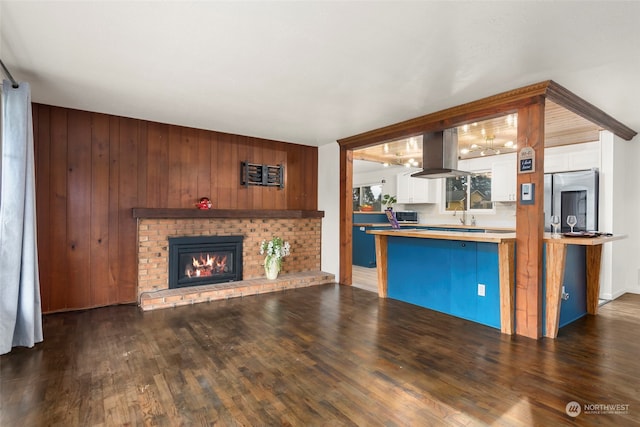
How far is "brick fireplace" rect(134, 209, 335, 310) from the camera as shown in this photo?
423 cm

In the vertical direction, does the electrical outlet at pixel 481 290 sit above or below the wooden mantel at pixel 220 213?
below

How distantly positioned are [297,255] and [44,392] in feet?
12.7

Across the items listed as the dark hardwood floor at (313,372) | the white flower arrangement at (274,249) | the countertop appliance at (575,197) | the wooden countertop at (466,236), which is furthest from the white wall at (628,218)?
the white flower arrangement at (274,249)

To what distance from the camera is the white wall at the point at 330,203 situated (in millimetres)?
5574

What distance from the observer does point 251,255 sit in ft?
16.9

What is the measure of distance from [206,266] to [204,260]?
0.31 feet

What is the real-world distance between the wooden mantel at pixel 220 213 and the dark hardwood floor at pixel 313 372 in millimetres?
1273

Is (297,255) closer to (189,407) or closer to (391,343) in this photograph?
(391,343)

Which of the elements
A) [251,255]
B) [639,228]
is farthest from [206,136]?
[639,228]

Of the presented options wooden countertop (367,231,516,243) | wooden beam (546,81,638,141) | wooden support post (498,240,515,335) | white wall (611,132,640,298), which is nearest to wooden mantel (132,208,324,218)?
wooden countertop (367,231,516,243)

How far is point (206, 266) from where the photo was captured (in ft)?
15.5

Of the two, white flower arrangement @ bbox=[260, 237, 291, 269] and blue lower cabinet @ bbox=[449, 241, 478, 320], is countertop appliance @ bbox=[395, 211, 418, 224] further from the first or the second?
blue lower cabinet @ bbox=[449, 241, 478, 320]

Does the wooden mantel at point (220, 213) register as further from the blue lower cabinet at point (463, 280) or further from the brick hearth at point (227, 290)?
the blue lower cabinet at point (463, 280)

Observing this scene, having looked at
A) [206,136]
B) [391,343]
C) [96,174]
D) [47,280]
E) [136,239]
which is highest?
[206,136]
